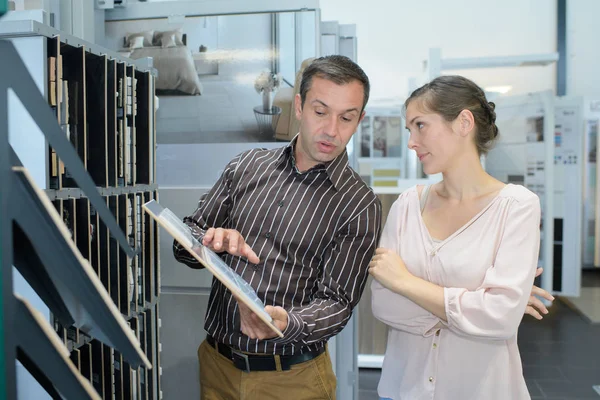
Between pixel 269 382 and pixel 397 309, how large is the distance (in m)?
0.46

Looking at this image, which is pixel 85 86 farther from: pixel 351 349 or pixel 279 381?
pixel 351 349

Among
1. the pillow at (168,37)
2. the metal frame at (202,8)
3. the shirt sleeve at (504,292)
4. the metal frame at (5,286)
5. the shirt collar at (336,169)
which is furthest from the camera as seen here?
the pillow at (168,37)

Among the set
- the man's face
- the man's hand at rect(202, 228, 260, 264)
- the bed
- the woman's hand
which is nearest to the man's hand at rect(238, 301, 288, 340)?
the man's hand at rect(202, 228, 260, 264)

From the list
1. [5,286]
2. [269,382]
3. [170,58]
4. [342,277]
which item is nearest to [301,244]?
[342,277]

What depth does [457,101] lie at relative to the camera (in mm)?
1328

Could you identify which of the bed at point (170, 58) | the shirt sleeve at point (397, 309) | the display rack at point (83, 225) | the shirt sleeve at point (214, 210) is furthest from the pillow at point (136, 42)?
the shirt sleeve at point (397, 309)

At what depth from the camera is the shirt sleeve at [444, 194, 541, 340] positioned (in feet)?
3.84

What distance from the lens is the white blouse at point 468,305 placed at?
1.18 m

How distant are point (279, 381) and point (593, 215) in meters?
7.06

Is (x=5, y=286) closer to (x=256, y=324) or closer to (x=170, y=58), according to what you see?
(x=256, y=324)

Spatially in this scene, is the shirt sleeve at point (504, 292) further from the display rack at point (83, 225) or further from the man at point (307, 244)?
the display rack at point (83, 225)

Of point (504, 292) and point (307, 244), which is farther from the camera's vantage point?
point (307, 244)

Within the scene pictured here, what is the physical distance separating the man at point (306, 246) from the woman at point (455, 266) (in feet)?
0.42

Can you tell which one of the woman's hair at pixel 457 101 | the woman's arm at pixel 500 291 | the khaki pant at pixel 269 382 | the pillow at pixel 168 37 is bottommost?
the khaki pant at pixel 269 382
